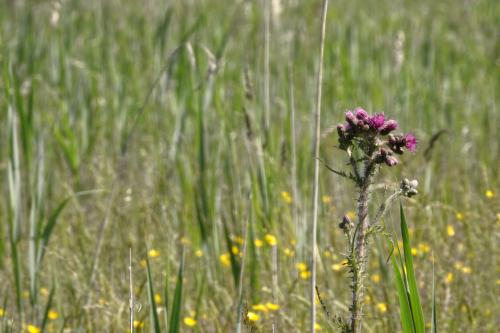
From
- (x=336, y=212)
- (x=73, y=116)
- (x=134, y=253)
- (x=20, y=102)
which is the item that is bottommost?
(x=134, y=253)

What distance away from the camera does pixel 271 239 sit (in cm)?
259

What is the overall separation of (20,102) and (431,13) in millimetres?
5486

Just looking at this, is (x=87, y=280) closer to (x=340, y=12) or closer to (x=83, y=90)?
(x=83, y=90)

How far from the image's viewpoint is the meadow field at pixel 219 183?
2248mm

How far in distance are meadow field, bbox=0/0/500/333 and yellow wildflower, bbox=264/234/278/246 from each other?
0.04 feet

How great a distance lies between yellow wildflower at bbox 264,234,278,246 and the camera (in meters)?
2.54

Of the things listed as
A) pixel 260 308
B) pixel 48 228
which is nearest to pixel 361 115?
pixel 260 308

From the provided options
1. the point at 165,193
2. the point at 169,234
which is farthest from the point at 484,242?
the point at 165,193

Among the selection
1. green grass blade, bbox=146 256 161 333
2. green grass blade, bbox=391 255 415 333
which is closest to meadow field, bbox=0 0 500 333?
green grass blade, bbox=146 256 161 333

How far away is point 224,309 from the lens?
7.77ft

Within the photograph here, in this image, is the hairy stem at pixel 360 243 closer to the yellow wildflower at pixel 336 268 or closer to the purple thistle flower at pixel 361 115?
the purple thistle flower at pixel 361 115

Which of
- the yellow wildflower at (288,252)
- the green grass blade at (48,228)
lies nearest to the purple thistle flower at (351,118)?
the green grass blade at (48,228)

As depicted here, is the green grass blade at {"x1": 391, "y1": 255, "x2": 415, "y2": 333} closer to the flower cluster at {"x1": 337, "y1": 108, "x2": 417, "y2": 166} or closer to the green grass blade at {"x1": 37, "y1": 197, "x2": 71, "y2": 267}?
the flower cluster at {"x1": 337, "y1": 108, "x2": 417, "y2": 166}

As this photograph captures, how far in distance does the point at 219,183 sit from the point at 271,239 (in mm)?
762
